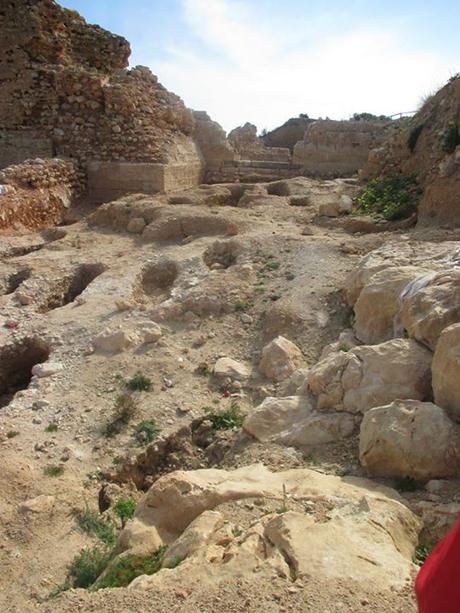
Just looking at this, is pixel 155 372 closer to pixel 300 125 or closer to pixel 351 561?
pixel 351 561

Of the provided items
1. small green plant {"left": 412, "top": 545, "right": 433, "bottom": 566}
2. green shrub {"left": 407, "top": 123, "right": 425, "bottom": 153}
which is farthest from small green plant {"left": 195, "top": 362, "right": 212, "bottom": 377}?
green shrub {"left": 407, "top": 123, "right": 425, "bottom": 153}

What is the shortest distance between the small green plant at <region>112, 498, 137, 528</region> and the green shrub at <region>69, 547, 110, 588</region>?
0.44 metres

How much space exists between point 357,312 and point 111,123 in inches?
379

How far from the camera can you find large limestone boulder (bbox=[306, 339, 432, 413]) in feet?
14.6

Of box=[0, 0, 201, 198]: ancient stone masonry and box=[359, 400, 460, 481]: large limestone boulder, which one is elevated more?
box=[0, 0, 201, 198]: ancient stone masonry

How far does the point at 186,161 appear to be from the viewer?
574 inches

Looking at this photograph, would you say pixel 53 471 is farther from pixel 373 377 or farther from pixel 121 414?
pixel 373 377

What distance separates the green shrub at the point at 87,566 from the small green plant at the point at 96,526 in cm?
20

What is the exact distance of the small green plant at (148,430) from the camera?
569 cm

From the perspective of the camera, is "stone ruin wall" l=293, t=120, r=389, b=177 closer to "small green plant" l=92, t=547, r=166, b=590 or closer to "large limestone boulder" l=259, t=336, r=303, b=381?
"large limestone boulder" l=259, t=336, r=303, b=381

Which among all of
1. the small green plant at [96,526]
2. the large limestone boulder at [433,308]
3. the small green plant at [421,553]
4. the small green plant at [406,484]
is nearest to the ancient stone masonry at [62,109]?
the large limestone boulder at [433,308]

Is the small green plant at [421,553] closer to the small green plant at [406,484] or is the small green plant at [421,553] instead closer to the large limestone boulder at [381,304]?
the small green plant at [406,484]

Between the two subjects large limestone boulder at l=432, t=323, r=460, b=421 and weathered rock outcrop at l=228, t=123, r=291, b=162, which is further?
weathered rock outcrop at l=228, t=123, r=291, b=162

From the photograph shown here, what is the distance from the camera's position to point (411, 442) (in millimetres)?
3822
